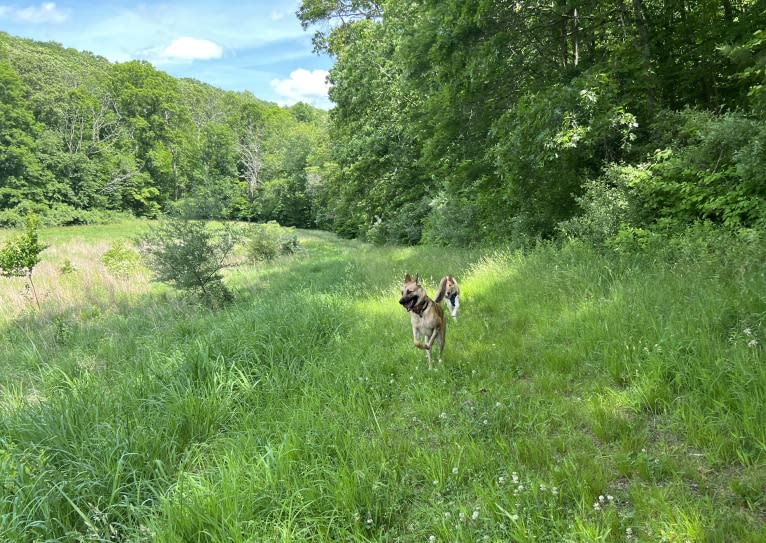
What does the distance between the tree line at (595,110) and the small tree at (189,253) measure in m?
7.04

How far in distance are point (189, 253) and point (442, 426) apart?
8.71 metres

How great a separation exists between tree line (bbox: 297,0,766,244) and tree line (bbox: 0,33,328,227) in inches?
1286

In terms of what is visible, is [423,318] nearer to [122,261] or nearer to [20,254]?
[20,254]

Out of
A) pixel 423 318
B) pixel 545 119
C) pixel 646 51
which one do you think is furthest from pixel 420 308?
pixel 646 51

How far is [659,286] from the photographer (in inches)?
207

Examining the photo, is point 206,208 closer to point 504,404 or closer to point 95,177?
point 504,404

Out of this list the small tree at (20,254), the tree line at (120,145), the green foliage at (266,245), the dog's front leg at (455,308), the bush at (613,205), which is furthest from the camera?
the tree line at (120,145)

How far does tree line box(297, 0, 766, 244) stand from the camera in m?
7.16

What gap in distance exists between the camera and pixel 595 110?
888 centimetres

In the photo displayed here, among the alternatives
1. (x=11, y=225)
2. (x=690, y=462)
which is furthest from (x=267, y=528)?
(x=11, y=225)

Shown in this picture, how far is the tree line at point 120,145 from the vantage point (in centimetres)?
4831

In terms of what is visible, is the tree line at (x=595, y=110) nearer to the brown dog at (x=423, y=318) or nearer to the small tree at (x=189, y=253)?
the brown dog at (x=423, y=318)

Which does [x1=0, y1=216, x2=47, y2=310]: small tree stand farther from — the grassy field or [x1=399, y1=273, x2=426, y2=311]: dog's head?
[x1=399, y1=273, x2=426, y2=311]: dog's head

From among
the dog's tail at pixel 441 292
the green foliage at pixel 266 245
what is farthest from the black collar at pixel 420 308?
the green foliage at pixel 266 245
